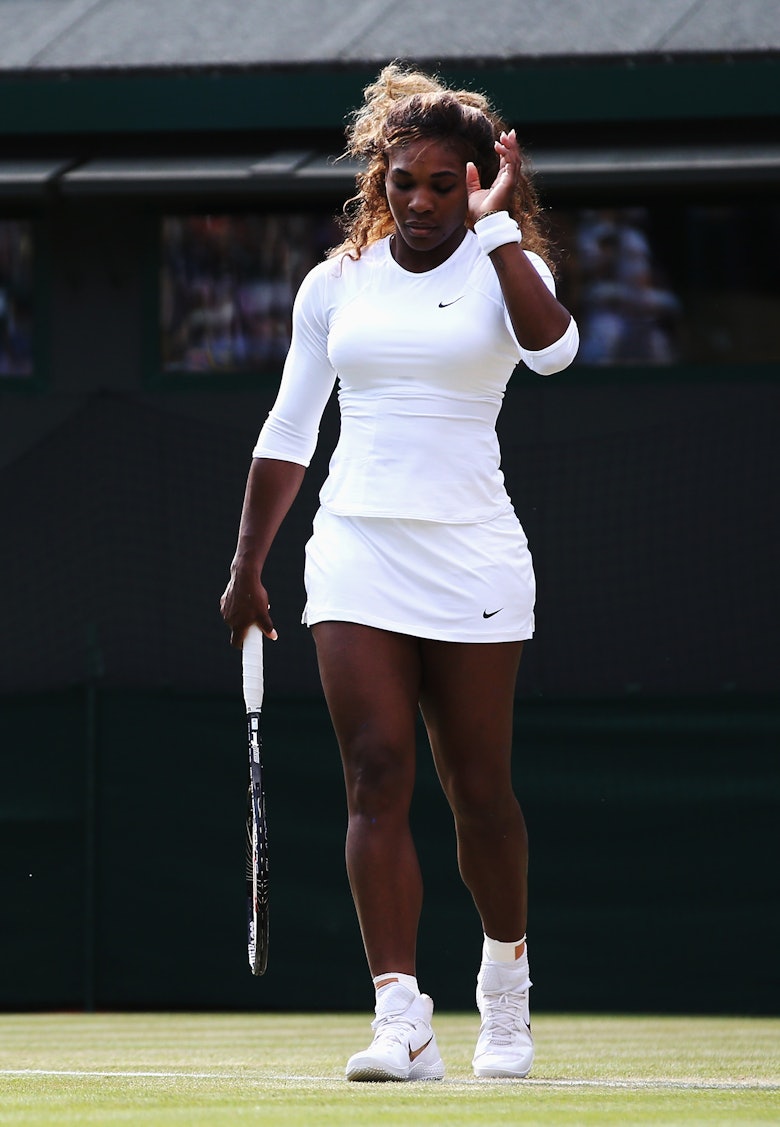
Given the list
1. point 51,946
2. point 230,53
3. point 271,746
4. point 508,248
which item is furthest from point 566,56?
point 508,248

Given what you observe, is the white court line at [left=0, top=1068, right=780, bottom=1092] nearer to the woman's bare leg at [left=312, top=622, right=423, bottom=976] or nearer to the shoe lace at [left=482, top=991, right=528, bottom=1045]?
the shoe lace at [left=482, top=991, right=528, bottom=1045]

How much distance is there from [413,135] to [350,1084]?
193cm

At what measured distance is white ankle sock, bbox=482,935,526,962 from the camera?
14.7 feet

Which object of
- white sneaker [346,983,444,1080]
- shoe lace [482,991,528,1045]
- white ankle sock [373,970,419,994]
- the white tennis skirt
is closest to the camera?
white sneaker [346,983,444,1080]

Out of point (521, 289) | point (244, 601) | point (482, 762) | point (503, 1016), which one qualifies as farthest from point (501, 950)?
point (521, 289)

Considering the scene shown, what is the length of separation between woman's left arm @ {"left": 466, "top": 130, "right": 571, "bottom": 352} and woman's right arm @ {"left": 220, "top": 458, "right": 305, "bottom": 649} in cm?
67

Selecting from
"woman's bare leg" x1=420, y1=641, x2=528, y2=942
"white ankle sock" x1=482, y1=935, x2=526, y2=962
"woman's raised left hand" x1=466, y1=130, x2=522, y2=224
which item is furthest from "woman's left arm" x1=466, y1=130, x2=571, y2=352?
"white ankle sock" x1=482, y1=935, x2=526, y2=962

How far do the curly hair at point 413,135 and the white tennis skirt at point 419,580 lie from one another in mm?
652

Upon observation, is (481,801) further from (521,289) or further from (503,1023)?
(521,289)

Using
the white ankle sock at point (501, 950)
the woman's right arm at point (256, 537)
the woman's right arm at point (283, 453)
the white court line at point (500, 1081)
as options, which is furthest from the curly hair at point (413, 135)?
the white court line at point (500, 1081)

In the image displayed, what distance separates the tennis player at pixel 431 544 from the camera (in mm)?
4227

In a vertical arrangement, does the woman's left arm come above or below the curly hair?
below

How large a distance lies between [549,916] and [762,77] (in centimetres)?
424

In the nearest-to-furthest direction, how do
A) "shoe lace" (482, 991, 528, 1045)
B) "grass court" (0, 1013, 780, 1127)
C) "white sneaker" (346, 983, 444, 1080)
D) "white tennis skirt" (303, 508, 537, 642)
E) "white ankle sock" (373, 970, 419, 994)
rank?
"grass court" (0, 1013, 780, 1127) < "white sneaker" (346, 983, 444, 1080) < "white ankle sock" (373, 970, 419, 994) < "white tennis skirt" (303, 508, 537, 642) < "shoe lace" (482, 991, 528, 1045)
